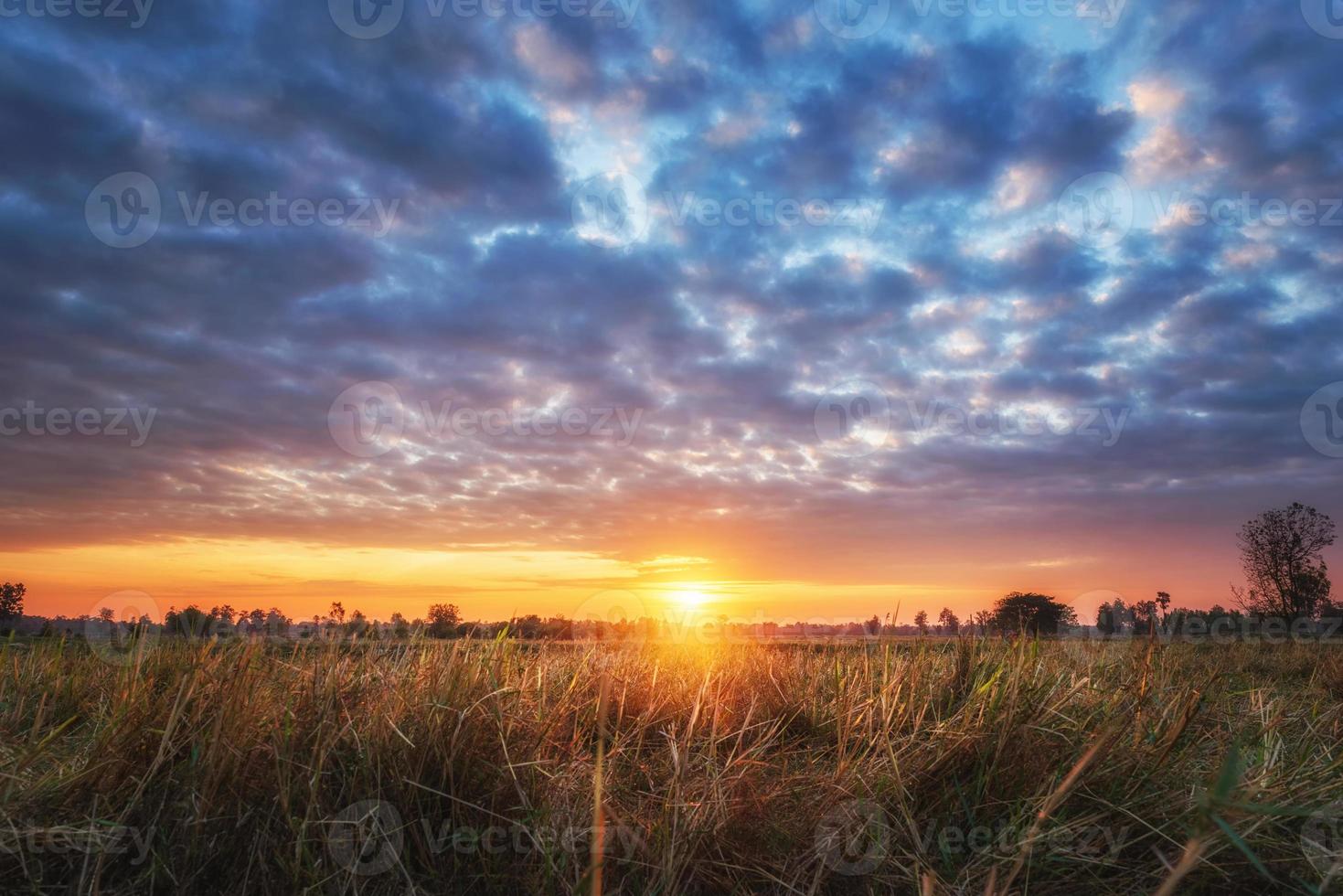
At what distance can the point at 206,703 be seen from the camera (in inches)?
128

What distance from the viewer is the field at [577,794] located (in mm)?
2650

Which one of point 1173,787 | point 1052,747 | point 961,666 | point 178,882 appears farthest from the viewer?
point 961,666

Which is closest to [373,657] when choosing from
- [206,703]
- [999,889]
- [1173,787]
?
[206,703]

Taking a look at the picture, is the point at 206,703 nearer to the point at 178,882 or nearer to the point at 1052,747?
the point at 178,882

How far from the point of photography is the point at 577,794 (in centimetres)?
322

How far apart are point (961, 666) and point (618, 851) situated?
3090 millimetres

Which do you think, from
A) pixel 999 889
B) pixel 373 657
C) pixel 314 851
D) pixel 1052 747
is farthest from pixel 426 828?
pixel 1052 747

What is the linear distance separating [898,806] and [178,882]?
2.80 meters

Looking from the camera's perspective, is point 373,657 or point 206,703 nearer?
point 206,703

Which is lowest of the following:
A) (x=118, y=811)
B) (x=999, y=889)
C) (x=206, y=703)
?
(x=999, y=889)

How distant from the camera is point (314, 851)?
8.95 ft

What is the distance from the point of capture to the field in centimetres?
265

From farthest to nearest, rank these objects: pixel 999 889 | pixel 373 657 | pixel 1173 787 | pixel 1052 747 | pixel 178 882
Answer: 1. pixel 373 657
2. pixel 1052 747
3. pixel 1173 787
4. pixel 999 889
5. pixel 178 882

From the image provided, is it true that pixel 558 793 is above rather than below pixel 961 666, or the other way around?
below
